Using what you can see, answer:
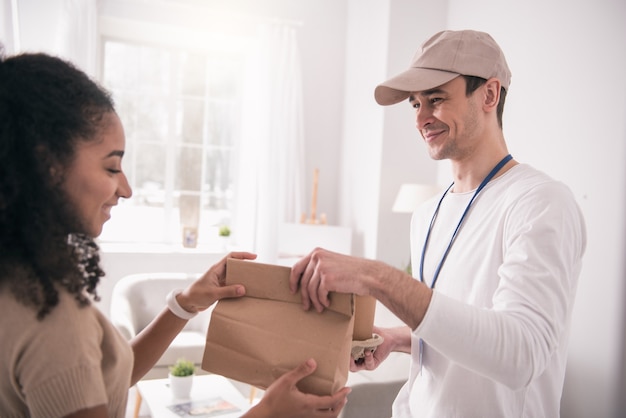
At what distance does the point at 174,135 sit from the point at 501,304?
436cm

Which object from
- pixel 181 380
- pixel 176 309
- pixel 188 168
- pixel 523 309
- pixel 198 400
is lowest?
pixel 198 400

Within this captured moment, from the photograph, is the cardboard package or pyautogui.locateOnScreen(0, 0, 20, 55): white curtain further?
pyautogui.locateOnScreen(0, 0, 20, 55): white curtain

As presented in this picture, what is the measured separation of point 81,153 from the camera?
2.68ft

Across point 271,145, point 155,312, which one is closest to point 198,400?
point 155,312

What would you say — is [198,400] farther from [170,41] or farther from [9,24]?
[170,41]

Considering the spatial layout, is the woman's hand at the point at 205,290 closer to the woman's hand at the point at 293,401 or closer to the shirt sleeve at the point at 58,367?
the woman's hand at the point at 293,401

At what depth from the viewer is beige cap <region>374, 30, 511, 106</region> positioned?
1228mm

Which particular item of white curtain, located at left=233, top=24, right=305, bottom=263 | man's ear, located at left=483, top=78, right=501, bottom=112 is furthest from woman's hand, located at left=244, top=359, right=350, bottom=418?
white curtain, located at left=233, top=24, right=305, bottom=263

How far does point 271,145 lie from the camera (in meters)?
4.53

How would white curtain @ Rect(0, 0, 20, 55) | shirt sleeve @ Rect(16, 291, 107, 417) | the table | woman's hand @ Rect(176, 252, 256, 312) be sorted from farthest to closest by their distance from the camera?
the table → white curtain @ Rect(0, 0, 20, 55) → woman's hand @ Rect(176, 252, 256, 312) → shirt sleeve @ Rect(16, 291, 107, 417)

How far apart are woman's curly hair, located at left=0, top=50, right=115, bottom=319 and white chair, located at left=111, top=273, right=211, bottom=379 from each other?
2.46 m

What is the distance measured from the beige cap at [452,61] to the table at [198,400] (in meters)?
1.82

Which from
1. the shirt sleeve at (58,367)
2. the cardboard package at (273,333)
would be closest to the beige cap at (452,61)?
the cardboard package at (273,333)

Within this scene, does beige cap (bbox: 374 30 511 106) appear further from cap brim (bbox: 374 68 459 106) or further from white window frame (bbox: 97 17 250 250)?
white window frame (bbox: 97 17 250 250)
